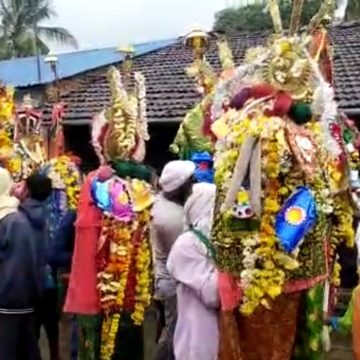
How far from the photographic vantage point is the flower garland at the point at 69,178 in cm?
671

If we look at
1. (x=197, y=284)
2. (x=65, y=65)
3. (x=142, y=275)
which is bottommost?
(x=142, y=275)

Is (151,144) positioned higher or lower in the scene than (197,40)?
lower

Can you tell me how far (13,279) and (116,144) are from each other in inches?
42.4

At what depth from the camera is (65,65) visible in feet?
64.8

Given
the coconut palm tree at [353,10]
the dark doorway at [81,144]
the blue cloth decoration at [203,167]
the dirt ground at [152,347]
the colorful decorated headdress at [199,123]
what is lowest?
the dirt ground at [152,347]

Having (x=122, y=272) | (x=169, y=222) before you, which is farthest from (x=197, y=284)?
(x=122, y=272)

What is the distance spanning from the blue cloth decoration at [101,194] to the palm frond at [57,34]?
28.1m

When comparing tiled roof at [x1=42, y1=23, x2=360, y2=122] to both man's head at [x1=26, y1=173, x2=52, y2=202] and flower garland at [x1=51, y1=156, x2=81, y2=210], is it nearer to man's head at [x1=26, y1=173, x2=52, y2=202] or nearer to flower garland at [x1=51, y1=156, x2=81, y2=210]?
flower garland at [x1=51, y1=156, x2=81, y2=210]

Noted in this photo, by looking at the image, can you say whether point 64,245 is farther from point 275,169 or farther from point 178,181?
point 275,169

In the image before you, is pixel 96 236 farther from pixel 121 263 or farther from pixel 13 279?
pixel 13 279

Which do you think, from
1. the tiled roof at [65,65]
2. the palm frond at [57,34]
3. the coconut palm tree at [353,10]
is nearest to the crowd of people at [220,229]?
the tiled roof at [65,65]

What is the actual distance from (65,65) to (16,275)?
15079mm

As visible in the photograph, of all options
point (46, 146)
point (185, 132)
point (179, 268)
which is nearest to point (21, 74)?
point (46, 146)

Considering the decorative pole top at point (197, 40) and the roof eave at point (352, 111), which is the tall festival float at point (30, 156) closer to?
the decorative pole top at point (197, 40)
